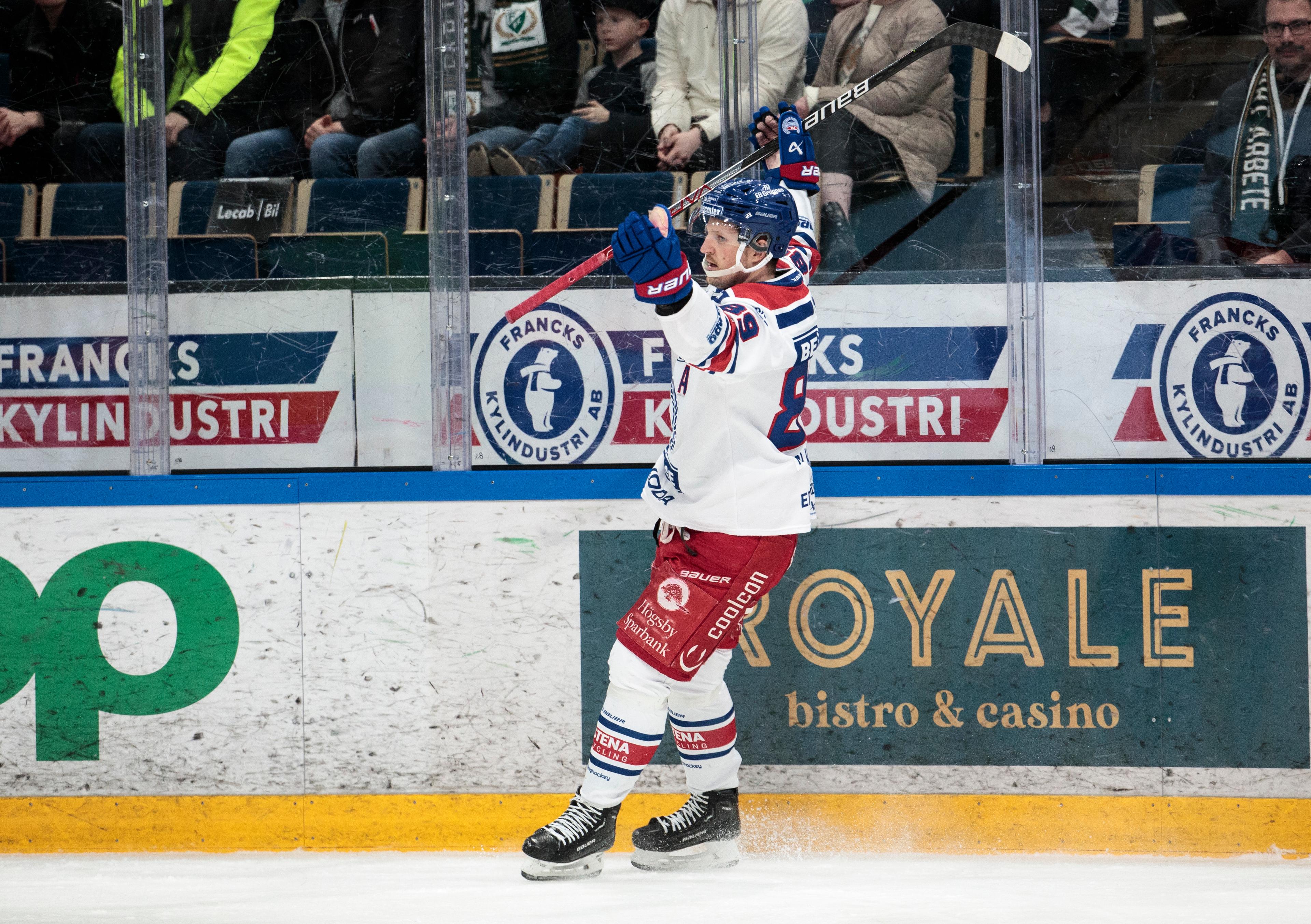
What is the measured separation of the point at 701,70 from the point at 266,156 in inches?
44.5

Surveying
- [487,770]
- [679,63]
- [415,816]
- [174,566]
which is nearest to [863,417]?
[679,63]

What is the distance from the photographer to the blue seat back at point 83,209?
10.3ft

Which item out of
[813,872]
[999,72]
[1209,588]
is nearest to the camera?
[813,872]

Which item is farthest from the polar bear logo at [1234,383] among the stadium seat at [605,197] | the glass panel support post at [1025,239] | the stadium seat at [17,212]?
the stadium seat at [17,212]

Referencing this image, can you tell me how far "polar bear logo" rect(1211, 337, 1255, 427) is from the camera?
115 inches

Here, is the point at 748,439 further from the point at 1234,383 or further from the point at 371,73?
the point at 371,73

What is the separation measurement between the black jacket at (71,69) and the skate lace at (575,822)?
210 cm

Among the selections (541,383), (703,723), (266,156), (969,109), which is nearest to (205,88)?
(266,156)

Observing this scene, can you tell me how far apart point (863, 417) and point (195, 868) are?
6.13ft

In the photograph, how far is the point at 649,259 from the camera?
213cm

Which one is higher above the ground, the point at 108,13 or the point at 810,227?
the point at 108,13

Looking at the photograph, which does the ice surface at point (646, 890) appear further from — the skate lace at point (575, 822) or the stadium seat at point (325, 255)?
the stadium seat at point (325, 255)

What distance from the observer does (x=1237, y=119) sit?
9.64 ft

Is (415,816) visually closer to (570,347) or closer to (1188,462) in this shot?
(570,347)
